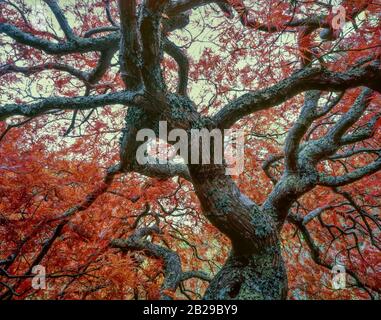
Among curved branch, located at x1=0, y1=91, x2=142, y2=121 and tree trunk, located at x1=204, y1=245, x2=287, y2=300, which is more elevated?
curved branch, located at x1=0, y1=91, x2=142, y2=121

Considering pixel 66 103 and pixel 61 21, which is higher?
pixel 61 21

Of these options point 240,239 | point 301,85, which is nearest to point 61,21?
point 301,85

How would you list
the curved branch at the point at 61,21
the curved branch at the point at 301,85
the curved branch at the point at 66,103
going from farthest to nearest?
the curved branch at the point at 61,21 < the curved branch at the point at 301,85 < the curved branch at the point at 66,103

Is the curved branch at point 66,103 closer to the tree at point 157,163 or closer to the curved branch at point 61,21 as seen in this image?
the tree at point 157,163

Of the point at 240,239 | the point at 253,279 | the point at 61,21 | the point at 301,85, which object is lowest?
the point at 253,279

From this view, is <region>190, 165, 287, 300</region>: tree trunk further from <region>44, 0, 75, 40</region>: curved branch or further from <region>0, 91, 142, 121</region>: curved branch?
<region>44, 0, 75, 40</region>: curved branch

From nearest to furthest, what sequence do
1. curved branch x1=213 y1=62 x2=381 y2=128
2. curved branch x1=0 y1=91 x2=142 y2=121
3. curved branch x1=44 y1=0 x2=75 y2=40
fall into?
curved branch x1=0 y1=91 x2=142 y2=121, curved branch x1=213 y1=62 x2=381 y2=128, curved branch x1=44 y1=0 x2=75 y2=40

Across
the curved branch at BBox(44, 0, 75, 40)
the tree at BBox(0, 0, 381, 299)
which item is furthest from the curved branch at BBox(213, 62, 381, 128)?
the curved branch at BBox(44, 0, 75, 40)

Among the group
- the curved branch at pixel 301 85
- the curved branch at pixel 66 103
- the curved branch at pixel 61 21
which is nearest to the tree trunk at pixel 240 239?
the curved branch at pixel 301 85

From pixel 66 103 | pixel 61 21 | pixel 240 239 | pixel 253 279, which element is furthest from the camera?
pixel 61 21

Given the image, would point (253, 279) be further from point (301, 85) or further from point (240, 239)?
point (301, 85)

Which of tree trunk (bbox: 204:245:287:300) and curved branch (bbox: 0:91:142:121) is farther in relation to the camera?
tree trunk (bbox: 204:245:287:300)

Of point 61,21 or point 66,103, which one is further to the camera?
point 61,21
